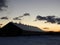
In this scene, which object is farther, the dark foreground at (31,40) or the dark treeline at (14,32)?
the dark treeline at (14,32)

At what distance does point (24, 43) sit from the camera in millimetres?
33406

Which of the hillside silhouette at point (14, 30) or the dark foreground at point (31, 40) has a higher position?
the hillside silhouette at point (14, 30)

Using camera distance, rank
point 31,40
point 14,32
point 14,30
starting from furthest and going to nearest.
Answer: point 14,30
point 14,32
point 31,40

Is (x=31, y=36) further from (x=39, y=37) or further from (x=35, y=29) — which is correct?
(x=35, y=29)

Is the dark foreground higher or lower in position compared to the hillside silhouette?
lower

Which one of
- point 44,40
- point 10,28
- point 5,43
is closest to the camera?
point 5,43

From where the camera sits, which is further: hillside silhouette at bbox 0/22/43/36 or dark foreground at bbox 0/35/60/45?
hillside silhouette at bbox 0/22/43/36

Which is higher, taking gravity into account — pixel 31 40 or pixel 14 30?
pixel 14 30

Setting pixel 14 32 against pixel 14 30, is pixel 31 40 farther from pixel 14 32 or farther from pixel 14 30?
pixel 14 30

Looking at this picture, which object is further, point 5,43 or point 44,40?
point 44,40

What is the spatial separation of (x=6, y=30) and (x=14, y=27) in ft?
5.48

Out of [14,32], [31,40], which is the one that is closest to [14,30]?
[14,32]

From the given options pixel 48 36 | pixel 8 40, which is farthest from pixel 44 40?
pixel 8 40

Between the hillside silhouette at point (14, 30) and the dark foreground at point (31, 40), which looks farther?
the hillside silhouette at point (14, 30)
